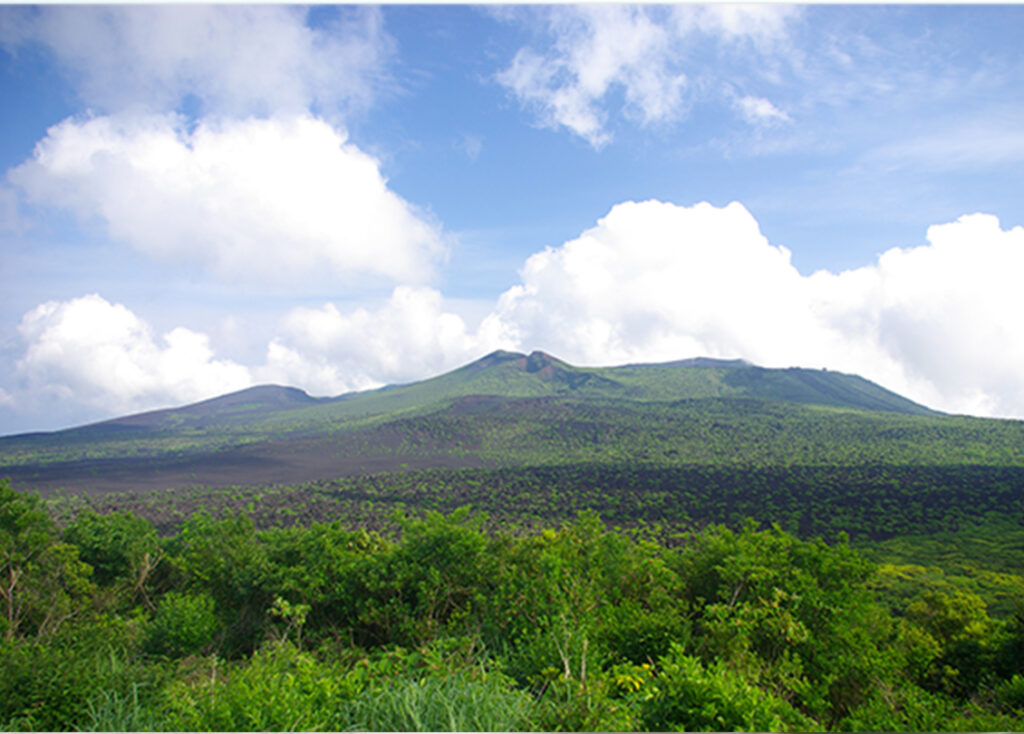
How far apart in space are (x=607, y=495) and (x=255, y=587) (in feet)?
194

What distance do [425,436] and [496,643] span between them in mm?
109216

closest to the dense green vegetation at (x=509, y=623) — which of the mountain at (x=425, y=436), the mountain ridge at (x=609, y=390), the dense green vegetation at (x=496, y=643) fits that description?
the dense green vegetation at (x=496, y=643)

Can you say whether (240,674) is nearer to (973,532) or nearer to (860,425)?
(973,532)

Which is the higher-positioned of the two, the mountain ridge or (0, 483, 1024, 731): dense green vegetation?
the mountain ridge

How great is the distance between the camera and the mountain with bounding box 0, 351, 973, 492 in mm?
89375

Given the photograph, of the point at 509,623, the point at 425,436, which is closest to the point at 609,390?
the point at 425,436

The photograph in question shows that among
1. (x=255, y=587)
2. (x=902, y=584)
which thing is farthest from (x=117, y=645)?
(x=902, y=584)

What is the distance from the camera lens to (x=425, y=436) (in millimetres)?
113500

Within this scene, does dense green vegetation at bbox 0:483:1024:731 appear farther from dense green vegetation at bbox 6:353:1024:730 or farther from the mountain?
the mountain

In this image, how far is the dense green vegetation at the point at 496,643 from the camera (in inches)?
162

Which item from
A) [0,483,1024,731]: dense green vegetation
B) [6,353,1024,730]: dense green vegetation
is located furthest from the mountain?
[0,483,1024,731]: dense green vegetation

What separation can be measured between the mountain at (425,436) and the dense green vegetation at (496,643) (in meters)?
75.0

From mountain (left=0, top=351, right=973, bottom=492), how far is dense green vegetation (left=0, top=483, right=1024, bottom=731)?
7502 centimetres

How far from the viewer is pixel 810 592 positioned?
319 inches
